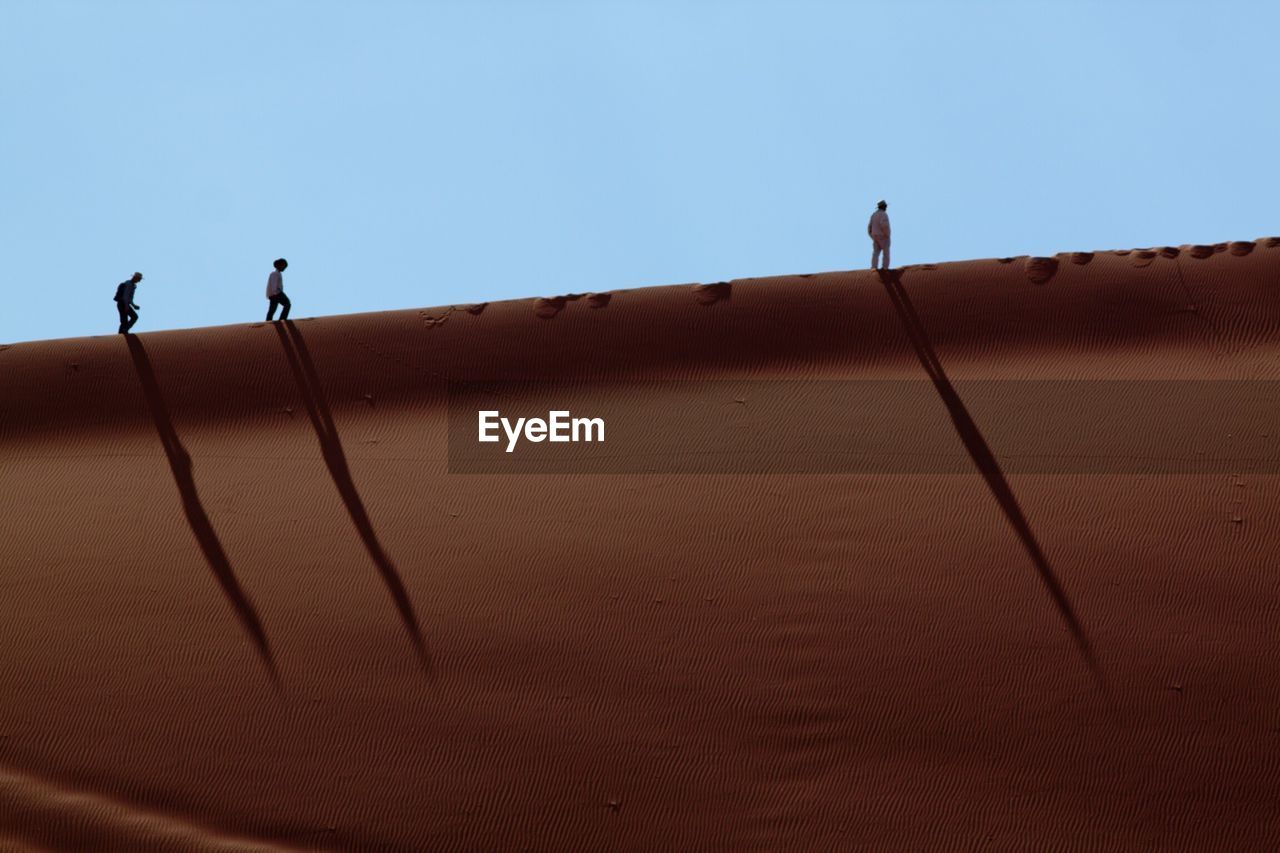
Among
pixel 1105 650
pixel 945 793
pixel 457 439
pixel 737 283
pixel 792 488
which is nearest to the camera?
pixel 945 793

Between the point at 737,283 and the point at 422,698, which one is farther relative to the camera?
the point at 737,283

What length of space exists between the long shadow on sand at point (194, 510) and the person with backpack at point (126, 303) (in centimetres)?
13

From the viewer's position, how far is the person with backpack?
37.8 ft

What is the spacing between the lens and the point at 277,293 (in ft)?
37.6

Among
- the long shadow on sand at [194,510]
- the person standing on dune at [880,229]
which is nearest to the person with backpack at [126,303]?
the long shadow on sand at [194,510]

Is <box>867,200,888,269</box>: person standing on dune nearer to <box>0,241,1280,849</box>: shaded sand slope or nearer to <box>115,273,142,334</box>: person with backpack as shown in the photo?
<box>0,241,1280,849</box>: shaded sand slope

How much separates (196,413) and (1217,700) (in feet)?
24.3

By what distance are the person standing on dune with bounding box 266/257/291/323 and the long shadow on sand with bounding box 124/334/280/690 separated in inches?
41.2

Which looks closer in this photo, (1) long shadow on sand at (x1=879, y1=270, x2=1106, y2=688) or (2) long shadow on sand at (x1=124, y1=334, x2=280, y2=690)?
Answer: (1) long shadow on sand at (x1=879, y1=270, x2=1106, y2=688)

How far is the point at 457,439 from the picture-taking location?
10266 mm

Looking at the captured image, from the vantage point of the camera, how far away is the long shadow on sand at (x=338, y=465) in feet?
28.6

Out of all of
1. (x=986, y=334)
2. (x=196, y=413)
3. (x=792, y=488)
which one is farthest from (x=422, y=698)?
(x=986, y=334)

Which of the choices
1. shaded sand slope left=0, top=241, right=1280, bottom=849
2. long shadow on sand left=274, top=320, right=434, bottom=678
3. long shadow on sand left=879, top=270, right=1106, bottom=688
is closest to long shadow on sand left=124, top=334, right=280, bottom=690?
shaded sand slope left=0, top=241, right=1280, bottom=849

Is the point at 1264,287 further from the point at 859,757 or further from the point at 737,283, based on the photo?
the point at 859,757
